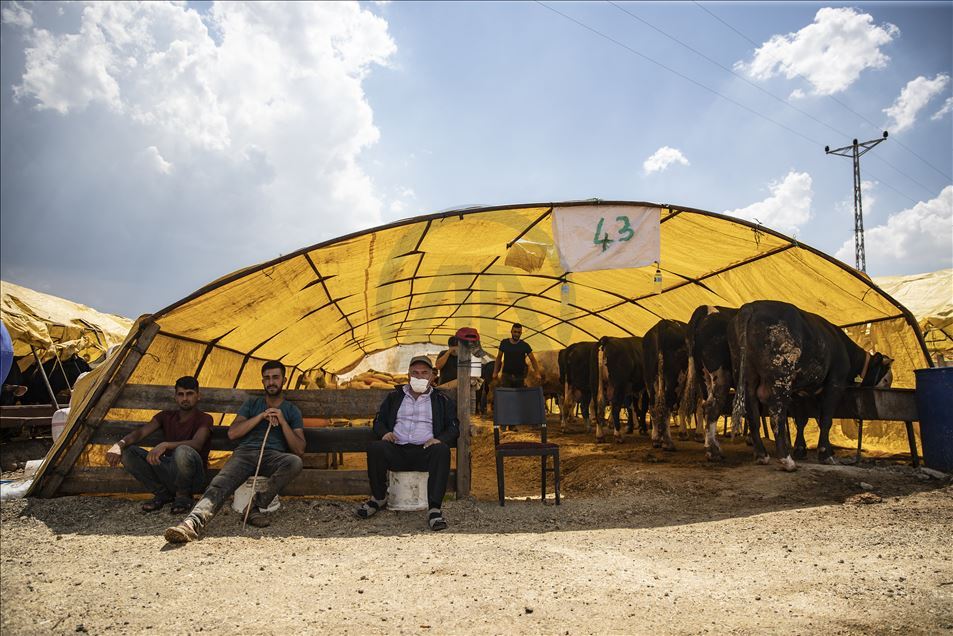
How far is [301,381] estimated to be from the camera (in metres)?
15.2

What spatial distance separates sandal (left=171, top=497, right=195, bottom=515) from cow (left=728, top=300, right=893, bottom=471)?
5.98 metres

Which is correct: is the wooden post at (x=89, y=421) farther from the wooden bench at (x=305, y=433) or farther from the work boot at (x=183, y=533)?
the work boot at (x=183, y=533)

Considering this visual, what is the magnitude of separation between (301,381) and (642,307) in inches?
362

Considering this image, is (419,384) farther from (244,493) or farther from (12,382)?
(12,382)

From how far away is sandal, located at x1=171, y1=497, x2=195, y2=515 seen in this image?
15.5ft

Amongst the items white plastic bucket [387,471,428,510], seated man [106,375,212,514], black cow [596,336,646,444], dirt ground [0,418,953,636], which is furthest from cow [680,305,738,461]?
seated man [106,375,212,514]

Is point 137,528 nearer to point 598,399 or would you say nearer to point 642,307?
point 598,399

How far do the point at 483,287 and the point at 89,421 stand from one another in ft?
23.5

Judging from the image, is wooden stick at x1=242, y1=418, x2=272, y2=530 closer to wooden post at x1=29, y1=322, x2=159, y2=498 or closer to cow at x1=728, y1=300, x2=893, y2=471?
wooden post at x1=29, y1=322, x2=159, y2=498

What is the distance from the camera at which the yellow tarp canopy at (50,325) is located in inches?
393

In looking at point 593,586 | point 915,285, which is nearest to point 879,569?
point 593,586

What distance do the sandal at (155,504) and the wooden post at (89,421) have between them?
91cm

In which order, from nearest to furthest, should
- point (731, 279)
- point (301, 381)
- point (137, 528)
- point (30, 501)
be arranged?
point (137, 528), point (30, 501), point (731, 279), point (301, 381)

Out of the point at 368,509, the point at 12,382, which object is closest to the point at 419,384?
the point at 368,509
